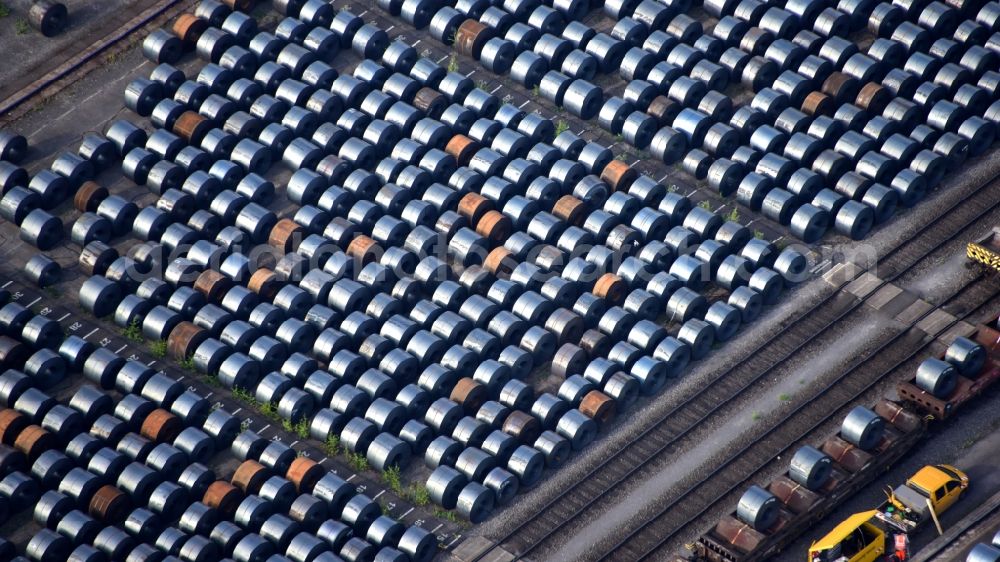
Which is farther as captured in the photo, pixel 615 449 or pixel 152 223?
pixel 152 223

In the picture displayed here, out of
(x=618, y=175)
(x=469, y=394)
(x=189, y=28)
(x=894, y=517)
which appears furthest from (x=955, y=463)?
(x=189, y=28)

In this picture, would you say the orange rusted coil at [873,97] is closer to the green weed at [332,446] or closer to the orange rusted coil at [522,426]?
the orange rusted coil at [522,426]

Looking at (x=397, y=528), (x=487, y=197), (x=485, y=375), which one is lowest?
(x=397, y=528)

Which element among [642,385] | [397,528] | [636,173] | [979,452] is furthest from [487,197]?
[979,452]

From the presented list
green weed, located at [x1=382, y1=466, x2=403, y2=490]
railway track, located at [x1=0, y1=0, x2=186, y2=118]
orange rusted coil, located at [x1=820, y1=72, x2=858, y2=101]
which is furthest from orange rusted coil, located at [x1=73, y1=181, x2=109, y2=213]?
orange rusted coil, located at [x1=820, y1=72, x2=858, y2=101]

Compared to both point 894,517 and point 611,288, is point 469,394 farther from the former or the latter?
point 894,517

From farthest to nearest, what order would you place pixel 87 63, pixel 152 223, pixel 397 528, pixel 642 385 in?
pixel 87 63 → pixel 152 223 → pixel 642 385 → pixel 397 528

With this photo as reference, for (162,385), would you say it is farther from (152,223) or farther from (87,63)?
(87,63)
